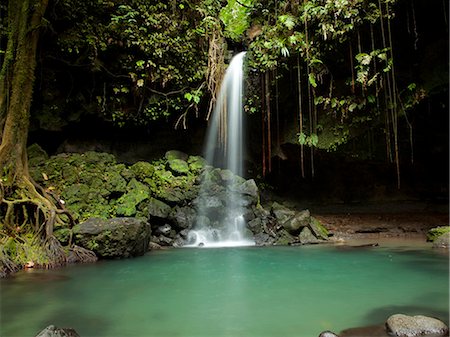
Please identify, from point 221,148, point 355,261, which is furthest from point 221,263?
point 221,148

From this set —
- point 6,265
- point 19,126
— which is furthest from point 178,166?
point 6,265

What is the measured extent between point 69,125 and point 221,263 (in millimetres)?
7165

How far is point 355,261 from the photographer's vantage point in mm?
7297

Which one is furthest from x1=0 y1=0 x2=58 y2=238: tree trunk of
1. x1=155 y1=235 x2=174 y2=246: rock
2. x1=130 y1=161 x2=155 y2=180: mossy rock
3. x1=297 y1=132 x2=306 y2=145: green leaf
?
x1=297 y1=132 x2=306 y2=145: green leaf

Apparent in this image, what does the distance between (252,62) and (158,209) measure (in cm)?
545

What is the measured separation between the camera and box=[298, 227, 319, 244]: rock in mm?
9752

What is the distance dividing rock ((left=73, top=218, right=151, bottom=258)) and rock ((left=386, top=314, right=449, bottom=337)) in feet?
17.8

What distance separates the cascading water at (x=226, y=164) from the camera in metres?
10.3

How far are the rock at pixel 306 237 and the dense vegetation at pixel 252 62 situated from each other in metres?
2.04

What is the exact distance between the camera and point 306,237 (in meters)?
9.84

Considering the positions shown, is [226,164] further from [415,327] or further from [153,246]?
[415,327]

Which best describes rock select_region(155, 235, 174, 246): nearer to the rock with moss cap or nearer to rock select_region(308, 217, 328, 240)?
rock select_region(308, 217, 328, 240)

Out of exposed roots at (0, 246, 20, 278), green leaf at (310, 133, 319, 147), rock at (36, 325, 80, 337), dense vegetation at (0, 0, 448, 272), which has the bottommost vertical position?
rock at (36, 325, 80, 337)

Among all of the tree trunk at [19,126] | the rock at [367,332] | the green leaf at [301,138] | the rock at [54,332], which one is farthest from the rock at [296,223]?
the rock at [54,332]
